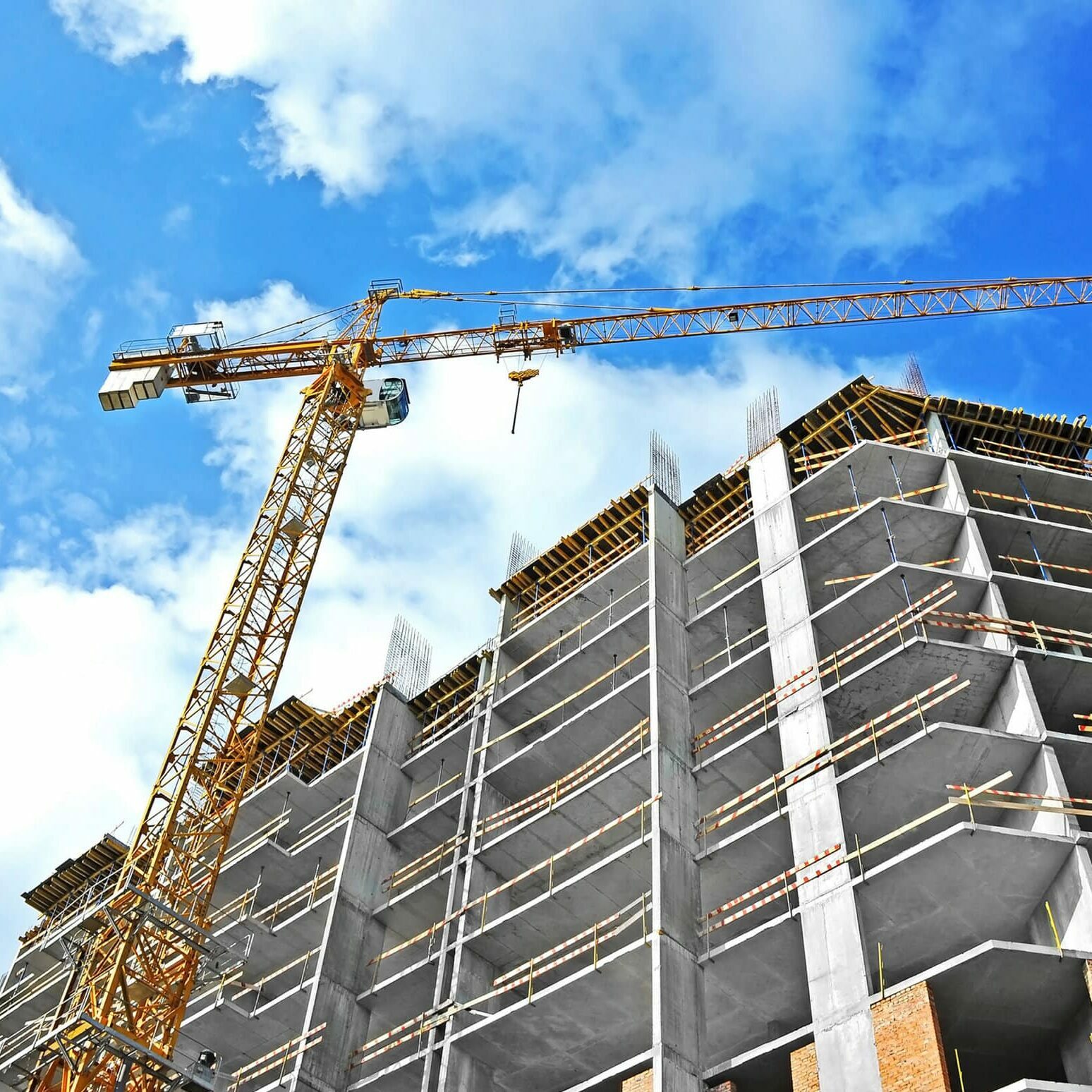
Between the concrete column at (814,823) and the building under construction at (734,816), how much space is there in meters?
0.06

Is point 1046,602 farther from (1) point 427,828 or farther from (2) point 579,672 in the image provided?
(1) point 427,828

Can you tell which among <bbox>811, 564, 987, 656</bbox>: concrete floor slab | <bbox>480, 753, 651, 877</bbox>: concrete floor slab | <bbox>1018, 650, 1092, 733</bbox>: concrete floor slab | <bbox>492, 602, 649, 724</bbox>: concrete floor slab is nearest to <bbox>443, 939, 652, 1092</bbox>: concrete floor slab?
<bbox>480, 753, 651, 877</bbox>: concrete floor slab

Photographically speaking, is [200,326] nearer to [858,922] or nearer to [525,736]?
[525,736]

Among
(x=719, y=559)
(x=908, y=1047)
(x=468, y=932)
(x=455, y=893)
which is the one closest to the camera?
(x=908, y=1047)

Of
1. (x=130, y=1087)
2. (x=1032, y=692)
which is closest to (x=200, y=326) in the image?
(x=130, y=1087)

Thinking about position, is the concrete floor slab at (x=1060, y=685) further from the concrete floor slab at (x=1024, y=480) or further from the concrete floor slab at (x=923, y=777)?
the concrete floor slab at (x=1024, y=480)

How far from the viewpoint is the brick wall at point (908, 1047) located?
19.7m

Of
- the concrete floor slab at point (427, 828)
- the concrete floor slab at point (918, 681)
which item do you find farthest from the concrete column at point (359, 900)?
the concrete floor slab at point (918, 681)

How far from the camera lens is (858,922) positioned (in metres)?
22.5

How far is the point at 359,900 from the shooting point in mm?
33750

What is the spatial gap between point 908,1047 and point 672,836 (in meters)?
7.61

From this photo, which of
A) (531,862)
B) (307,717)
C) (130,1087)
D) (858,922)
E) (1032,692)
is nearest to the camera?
(858,922)

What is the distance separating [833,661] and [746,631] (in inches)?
186

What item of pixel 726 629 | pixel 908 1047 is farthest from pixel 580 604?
pixel 908 1047
